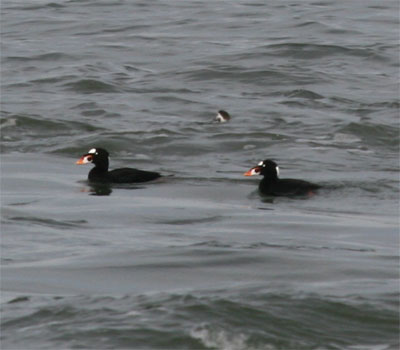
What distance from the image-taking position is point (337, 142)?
870 inches

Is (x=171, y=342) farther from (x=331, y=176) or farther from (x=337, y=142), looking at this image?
(x=337, y=142)

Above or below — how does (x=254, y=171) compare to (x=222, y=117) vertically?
above

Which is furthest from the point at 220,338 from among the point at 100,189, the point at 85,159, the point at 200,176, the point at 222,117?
the point at 222,117

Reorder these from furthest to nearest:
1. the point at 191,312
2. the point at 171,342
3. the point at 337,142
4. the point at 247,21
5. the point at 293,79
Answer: the point at 247,21 → the point at 293,79 → the point at 337,142 → the point at 191,312 → the point at 171,342

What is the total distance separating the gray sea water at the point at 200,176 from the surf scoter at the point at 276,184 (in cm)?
24

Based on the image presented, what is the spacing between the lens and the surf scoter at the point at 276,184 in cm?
1780

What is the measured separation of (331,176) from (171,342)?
9211mm

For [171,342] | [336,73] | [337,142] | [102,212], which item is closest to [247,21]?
[336,73]

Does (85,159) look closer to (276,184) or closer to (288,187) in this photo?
(276,184)

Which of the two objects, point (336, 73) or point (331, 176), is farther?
point (336, 73)

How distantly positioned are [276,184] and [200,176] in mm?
1637

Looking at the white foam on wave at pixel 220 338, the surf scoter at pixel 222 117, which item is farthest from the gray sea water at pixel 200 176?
the surf scoter at pixel 222 117

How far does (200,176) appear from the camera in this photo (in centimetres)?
1945

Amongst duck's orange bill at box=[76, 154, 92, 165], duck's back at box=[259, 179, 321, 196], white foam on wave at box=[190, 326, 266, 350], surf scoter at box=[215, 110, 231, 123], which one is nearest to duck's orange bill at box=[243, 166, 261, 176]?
duck's back at box=[259, 179, 321, 196]
